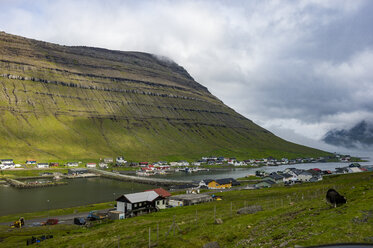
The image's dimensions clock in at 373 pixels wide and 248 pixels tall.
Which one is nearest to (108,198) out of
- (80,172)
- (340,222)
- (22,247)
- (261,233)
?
(22,247)

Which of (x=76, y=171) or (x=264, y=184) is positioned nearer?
(x=264, y=184)

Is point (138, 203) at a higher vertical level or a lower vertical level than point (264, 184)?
higher

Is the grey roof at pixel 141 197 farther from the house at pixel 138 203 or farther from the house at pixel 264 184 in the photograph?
the house at pixel 264 184

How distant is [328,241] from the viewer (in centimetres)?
1930

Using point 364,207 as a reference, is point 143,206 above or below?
below

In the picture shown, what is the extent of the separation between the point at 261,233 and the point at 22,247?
1650 inches

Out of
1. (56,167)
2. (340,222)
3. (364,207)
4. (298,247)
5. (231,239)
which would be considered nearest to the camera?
(298,247)

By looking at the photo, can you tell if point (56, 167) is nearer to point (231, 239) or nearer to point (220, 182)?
point (220, 182)

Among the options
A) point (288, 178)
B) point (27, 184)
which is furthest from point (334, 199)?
point (27, 184)

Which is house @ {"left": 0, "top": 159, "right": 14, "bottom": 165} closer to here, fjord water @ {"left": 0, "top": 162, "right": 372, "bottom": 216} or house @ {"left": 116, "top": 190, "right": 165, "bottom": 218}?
fjord water @ {"left": 0, "top": 162, "right": 372, "bottom": 216}

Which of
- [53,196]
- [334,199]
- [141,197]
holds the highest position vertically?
[334,199]

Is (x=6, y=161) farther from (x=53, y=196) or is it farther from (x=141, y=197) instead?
(x=141, y=197)

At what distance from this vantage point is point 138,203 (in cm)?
7469

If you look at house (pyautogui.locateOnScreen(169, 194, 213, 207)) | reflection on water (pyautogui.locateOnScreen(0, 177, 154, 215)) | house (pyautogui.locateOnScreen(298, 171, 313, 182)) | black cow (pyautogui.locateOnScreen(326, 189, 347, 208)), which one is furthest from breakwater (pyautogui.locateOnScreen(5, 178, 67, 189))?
black cow (pyautogui.locateOnScreen(326, 189, 347, 208))
